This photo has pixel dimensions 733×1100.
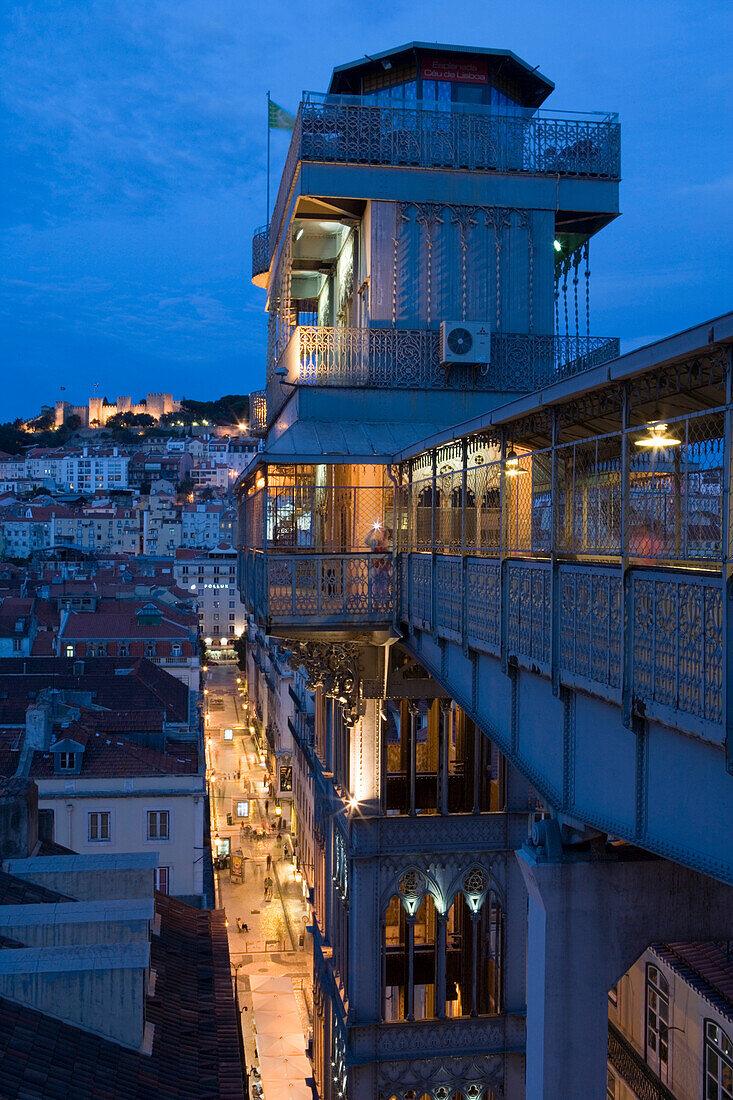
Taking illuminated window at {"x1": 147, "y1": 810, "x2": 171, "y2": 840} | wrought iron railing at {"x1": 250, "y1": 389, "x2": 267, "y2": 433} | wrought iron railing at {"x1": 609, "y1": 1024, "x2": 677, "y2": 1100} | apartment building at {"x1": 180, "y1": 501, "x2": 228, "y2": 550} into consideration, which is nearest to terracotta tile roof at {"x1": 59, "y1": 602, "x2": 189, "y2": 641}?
illuminated window at {"x1": 147, "y1": 810, "x2": 171, "y2": 840}

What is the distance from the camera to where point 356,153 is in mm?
16172

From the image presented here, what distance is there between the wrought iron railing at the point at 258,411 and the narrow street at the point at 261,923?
11573 millimetres

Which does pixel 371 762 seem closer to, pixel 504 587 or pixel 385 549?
pixel 385 549

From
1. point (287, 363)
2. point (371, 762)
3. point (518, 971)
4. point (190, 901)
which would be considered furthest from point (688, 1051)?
point (190, 901)

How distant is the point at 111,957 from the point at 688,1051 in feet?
26.4

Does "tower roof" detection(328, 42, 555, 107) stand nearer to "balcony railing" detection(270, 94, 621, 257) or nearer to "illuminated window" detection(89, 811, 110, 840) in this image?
"balcony railing" detection(270, 94, 621, 257)

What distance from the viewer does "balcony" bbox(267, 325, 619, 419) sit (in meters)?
16.2

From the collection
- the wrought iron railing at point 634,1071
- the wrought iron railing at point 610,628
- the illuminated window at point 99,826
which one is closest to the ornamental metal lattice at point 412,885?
the wrought iron railing at point 634,1071

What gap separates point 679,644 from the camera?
17.7ft

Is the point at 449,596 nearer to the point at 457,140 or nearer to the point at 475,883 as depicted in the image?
the point at 475,883

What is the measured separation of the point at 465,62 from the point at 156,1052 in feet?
51.6

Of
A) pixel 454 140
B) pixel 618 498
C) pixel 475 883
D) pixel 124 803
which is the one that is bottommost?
pixel 124 803

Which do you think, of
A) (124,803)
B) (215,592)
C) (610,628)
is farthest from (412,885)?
(215,592)

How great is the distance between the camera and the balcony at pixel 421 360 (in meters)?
16.2
